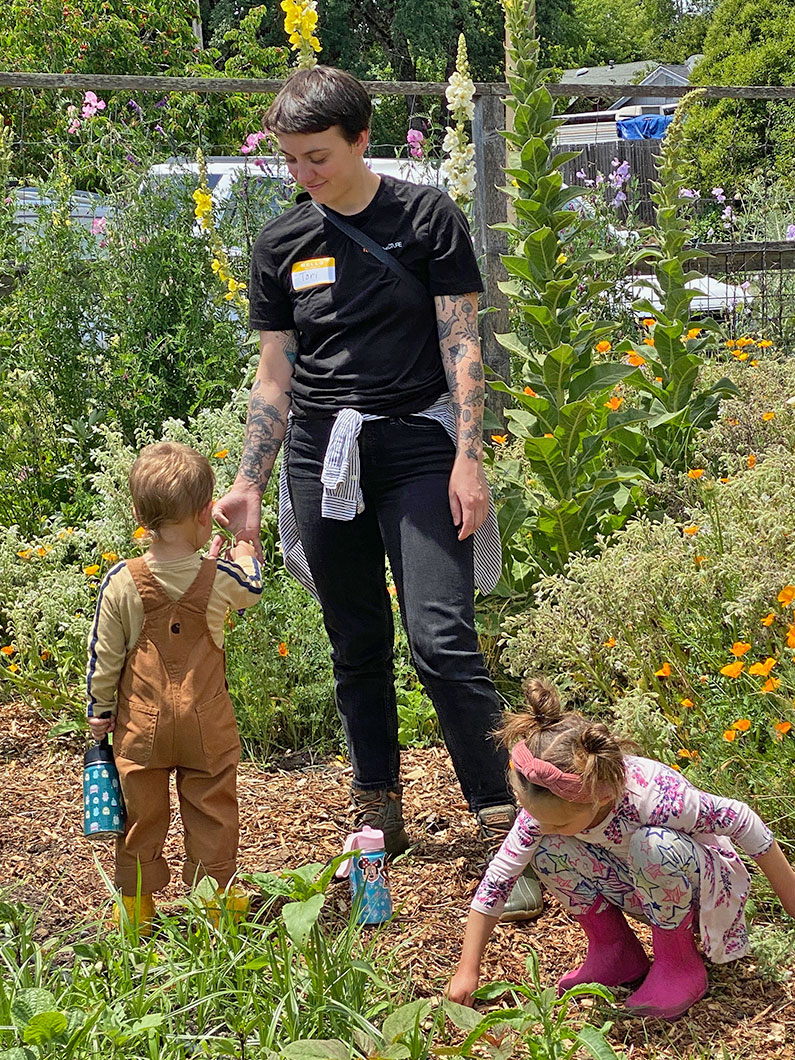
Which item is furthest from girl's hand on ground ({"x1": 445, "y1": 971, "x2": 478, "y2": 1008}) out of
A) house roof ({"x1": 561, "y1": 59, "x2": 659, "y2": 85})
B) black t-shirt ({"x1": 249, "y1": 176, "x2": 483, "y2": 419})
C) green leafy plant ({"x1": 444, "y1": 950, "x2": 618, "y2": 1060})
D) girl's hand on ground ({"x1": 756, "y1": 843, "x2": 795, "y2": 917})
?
house roof ({"x1": 561, "y1": 59, "x2": 659, "y2": 85})

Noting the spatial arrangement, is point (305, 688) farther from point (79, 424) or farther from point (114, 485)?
point (79, 424)

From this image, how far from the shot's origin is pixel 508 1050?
1992 millimetres

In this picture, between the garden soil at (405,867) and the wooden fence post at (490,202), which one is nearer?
the garden soil at (405,867)

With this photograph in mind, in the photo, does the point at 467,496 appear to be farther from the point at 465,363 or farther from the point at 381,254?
the point at 381,254

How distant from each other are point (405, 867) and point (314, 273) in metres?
1.56

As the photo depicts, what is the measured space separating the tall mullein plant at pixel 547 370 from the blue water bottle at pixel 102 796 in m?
1.73

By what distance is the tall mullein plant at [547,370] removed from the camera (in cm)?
390

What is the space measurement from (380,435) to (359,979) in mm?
1217

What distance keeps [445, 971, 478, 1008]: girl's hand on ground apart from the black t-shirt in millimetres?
1265

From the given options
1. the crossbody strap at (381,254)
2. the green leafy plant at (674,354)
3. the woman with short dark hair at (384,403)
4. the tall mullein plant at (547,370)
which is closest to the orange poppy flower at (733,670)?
the woman with short dark hair at (384,403)

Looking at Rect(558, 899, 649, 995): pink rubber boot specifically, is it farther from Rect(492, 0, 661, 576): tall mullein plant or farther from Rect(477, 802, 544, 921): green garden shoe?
Rect(492, 0, 661, 576): tall mullein plant

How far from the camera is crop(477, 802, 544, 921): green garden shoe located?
2.81 metres

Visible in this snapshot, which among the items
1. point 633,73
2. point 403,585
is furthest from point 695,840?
point 633,73

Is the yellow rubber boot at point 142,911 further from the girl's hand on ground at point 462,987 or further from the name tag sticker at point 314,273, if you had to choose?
the name tag sticker at point 314,273
